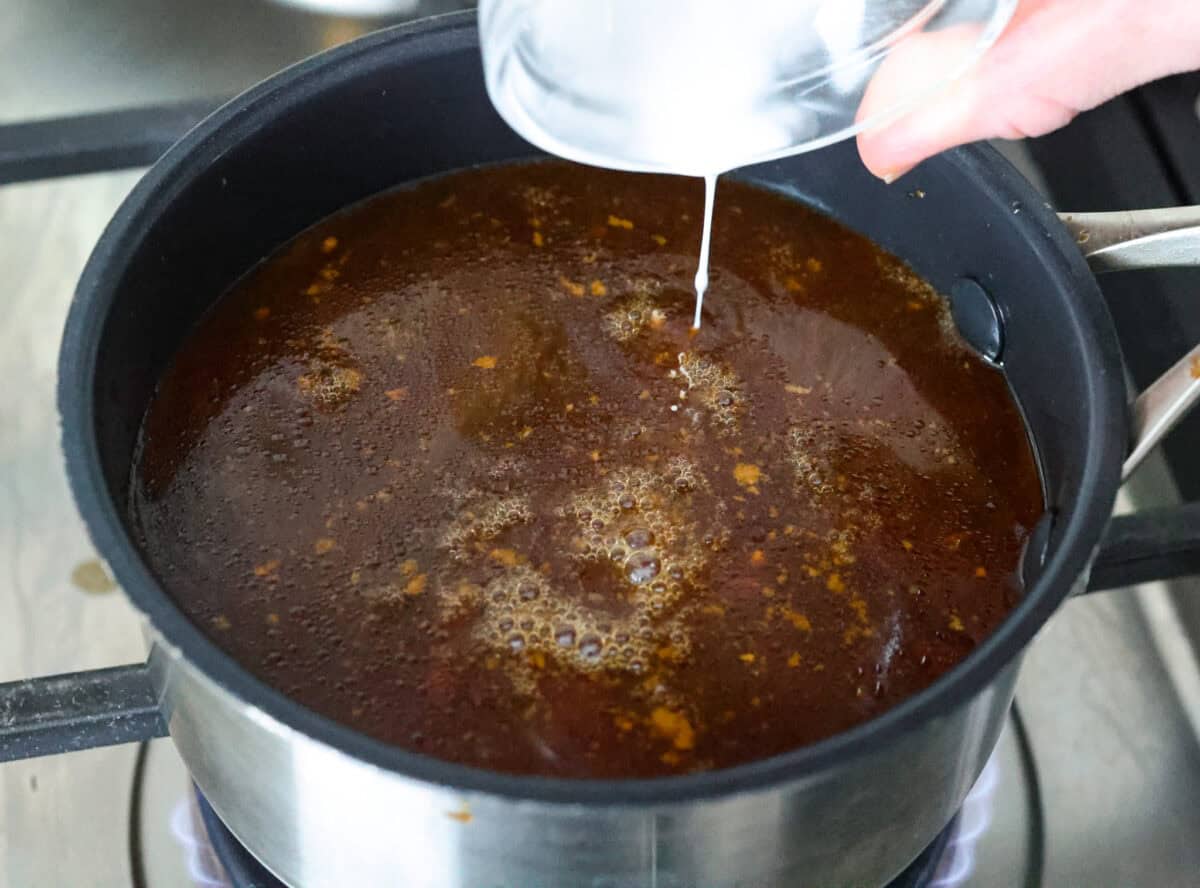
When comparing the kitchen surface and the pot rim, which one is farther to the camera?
the kitchen surface

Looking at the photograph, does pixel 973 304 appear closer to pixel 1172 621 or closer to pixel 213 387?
pixel 1172 621

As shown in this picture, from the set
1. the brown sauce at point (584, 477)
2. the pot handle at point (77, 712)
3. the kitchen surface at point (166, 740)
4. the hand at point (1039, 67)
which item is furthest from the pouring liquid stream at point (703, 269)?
the pot handle at point (77, 712)

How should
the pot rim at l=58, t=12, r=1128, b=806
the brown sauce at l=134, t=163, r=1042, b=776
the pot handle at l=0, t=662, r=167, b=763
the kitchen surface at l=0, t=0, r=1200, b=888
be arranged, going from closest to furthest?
1. the pot rim at l=58, t=12, r=1128, b=806
2. the pot handle at l=0, t=662, r=167, b=763
3. the brown sauce at l=134, t=163, r=1042, b=776
4. the kitchen surface at l=0, t=0, r=1200, b=888

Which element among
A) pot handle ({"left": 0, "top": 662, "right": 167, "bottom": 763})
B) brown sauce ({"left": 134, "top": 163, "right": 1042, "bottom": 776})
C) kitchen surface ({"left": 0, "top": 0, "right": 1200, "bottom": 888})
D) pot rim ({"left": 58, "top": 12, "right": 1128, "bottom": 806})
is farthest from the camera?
kitchen surface ({"left": 0, "top": 0, "right": 1200, "bottom": 888})

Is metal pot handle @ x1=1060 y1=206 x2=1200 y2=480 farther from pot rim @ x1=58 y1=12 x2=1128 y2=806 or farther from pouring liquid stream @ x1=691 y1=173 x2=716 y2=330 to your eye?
pouring liquid stream @ x1=691 y1=173 x2=716 y2=330

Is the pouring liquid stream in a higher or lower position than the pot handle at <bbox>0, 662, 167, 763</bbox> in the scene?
higher

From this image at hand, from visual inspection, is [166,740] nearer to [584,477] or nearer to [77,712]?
[77,712]

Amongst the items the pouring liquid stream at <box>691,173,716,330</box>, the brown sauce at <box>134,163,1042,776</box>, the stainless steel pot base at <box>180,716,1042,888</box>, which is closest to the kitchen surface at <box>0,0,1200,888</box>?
the stainless steel pot base at <box>180,716,1042,888</box>
